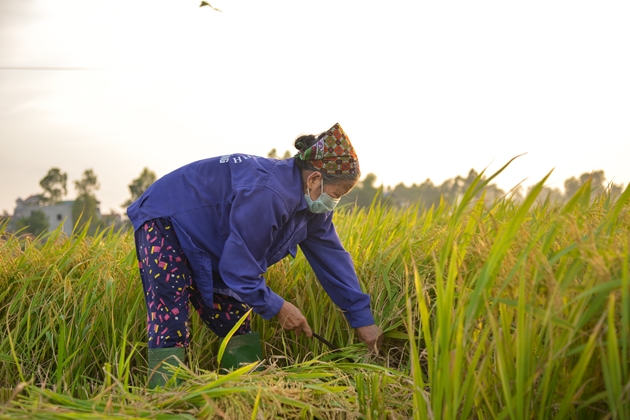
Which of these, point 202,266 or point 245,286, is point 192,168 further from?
point 245,286

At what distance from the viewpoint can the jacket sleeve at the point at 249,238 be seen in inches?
96.2

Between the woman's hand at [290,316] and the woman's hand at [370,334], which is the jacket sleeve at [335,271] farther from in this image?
the woman's hand at [290,316]

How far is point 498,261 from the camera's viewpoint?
1561 millimetres

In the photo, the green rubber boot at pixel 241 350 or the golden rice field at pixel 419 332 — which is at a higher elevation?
the golden rice field at pixel 419 332

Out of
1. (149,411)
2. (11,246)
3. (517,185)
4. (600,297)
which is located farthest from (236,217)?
(11,246)

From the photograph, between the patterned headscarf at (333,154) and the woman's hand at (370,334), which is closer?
the patterned headscarf at (333,154)

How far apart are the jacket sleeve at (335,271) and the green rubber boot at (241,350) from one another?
441mm

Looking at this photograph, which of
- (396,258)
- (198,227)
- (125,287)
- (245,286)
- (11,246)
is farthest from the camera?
(11,246)

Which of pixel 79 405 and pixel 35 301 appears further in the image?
→ pixel 35 301

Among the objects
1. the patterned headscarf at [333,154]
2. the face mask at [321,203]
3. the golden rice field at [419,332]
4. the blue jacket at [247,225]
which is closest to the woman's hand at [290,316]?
the blue jacket at [247,225]

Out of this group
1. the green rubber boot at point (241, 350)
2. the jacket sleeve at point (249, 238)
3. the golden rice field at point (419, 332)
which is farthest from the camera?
the green rubber boot at point (241, 350)

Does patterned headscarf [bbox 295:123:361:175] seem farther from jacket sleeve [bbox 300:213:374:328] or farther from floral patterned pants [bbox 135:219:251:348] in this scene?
floral patterned pants [bbox 135:219:251:348]

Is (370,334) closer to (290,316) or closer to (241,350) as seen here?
(290,316)

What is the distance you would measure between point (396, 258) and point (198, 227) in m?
1.09
